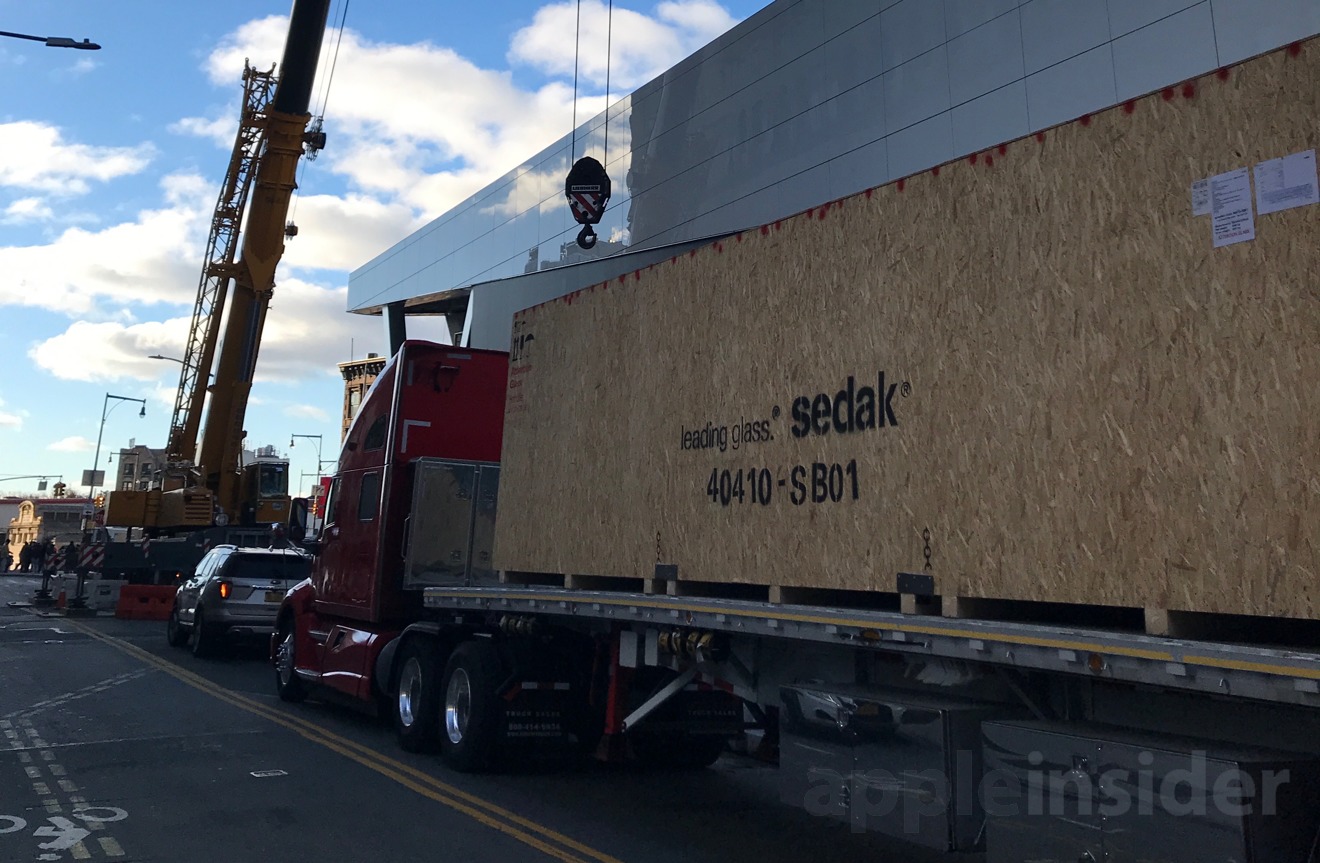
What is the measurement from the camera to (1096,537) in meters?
4.14

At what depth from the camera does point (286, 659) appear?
1238cm

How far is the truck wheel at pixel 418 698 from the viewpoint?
9.16m

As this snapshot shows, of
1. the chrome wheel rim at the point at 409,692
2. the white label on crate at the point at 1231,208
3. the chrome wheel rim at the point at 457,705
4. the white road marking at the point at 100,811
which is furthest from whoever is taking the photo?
the chrome wheel rim at the point at 409,692

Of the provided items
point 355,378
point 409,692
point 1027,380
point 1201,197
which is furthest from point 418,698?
point 355,378

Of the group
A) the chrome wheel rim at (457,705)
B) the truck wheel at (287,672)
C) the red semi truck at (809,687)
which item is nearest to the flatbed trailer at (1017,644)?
the red semi truck at (809,687)

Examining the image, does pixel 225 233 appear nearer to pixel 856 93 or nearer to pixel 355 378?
pixel 856 93

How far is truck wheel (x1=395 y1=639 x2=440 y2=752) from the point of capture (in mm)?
9164

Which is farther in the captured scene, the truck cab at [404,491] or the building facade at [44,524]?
the building facade at [44,524]

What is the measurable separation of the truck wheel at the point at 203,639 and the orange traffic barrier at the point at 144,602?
9002 millimetres

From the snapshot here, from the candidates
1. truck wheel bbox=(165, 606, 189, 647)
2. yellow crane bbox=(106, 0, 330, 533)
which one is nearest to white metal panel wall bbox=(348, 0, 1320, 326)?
yellow crane bbox=(106, 0, 330, 533)

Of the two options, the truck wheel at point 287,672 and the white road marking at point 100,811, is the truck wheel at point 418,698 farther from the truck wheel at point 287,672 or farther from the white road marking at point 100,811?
the truck wheel at point 287,672

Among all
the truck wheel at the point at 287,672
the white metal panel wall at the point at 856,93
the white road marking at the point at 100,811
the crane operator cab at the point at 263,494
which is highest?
the white metal panel wall at the point at 856,93

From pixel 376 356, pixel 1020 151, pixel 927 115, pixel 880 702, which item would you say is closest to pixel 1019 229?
pixel 1020 151

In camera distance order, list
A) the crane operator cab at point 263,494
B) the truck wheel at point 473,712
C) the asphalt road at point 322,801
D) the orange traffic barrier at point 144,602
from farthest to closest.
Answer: the crane operator cab at point 263,494 < the orange traffic barrier at point 144,602 < the truck wheel at point 473,712 < the asphalt road at point 322,801
